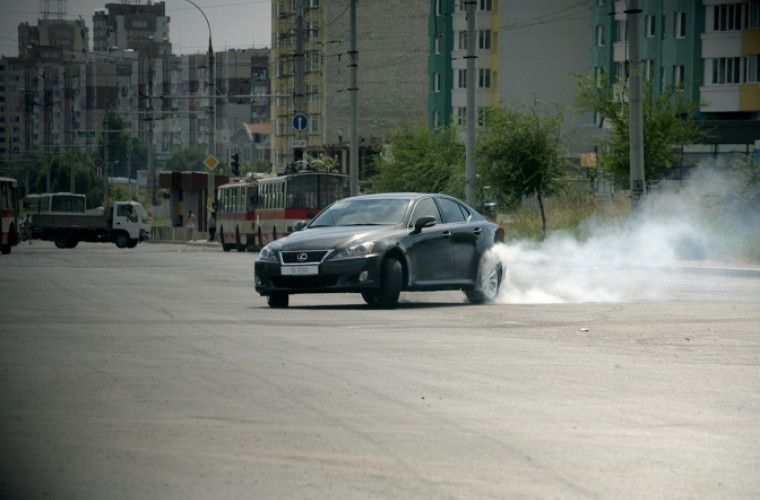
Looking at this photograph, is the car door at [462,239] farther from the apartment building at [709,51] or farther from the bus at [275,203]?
the apartment building at [709,51]

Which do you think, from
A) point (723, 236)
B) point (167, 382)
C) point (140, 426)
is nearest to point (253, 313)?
point (167, 382)

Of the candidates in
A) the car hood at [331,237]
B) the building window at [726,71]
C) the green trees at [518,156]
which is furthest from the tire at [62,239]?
the car hood at [331,237]

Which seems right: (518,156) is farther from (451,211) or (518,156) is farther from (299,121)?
(451,211)

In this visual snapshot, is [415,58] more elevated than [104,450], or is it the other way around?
[415,58]

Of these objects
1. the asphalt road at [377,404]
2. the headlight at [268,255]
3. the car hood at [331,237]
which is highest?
the car hood at [331,237]

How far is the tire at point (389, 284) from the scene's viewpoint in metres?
19.2

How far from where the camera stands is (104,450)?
780 centimetres

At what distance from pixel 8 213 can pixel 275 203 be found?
9.74 metres

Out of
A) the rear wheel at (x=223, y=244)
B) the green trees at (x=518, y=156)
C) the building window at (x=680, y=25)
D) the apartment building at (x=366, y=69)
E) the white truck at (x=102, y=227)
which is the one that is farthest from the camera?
the apartment building at (x=366, y=69)

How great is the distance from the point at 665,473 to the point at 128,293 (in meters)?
17.3

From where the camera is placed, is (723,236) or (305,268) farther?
(723,236)

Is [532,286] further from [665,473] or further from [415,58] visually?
[415,58]

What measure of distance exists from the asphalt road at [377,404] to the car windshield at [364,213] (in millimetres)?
1723

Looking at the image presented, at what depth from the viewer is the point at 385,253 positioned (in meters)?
19.2
